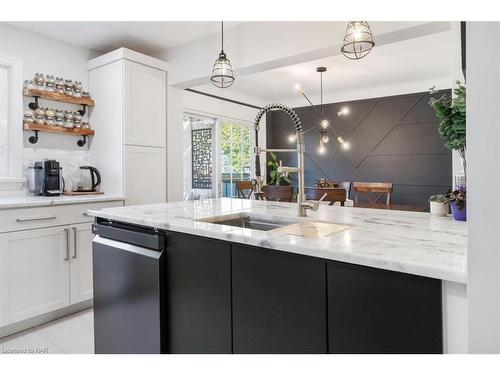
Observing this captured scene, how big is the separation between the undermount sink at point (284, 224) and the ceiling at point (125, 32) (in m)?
1.85

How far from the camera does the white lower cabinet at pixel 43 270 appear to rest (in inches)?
89.3

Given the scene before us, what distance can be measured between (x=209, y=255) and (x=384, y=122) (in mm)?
4791

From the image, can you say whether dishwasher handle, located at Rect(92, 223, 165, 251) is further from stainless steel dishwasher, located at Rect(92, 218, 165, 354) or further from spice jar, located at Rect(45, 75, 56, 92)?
spice jar, located at Rect(45, 75, 56, 92)

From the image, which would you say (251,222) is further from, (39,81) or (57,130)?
(39,81)

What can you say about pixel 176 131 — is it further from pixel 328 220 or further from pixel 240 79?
pixel 328 220

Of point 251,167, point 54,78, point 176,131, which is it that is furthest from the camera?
point 251,167

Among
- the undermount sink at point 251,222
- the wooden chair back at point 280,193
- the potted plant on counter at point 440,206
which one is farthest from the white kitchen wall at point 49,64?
the potted plant on counter at point 440,206

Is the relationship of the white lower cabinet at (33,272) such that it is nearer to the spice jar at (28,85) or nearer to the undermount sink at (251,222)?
the spice jar at (28,85)

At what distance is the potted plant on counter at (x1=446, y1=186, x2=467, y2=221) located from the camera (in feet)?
4.77

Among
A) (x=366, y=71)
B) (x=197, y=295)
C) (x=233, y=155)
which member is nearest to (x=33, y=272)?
(x=197, y=295)

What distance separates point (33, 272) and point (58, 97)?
1.55 m

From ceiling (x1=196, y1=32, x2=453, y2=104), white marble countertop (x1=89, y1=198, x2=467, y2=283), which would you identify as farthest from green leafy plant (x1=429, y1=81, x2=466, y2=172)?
ceiling (x1=196, y1=32, x2=453, y2=104)
